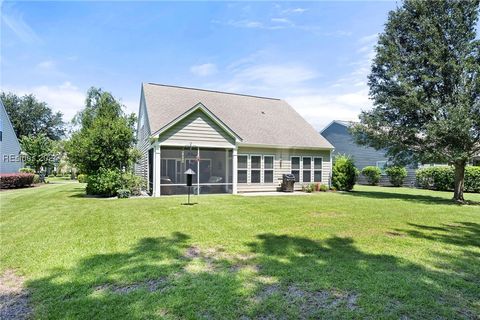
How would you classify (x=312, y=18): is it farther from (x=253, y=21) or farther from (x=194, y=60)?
(x=194, y=60)

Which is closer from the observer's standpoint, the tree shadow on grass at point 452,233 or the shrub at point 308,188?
the tree shadow on grass at point 452,233

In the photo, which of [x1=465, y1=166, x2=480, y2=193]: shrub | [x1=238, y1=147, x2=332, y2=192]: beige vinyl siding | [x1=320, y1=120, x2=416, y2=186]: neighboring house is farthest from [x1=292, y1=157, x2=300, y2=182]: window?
[x1=465, y1=166, x2=480, y2=193]: shrub

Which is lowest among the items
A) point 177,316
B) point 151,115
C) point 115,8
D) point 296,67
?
point 177,316

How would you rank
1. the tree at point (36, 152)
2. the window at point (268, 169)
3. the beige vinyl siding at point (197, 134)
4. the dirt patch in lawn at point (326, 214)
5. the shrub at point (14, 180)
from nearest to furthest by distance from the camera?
the dirt patch in lawn at point (326, 214)
the beige vinyl siding at point (197, 134)
the window at point (268, 169)
the shrub at point (14, 180)
the tree at point (36, 152)

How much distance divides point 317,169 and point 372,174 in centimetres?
945

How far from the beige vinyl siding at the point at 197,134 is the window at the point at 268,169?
2889mm

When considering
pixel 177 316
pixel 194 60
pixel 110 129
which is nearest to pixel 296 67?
pixel 194 60

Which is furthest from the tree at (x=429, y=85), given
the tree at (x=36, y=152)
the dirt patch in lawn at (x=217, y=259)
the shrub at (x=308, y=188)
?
the tree at (x=36, y=152)

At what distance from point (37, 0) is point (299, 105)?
20.6 m

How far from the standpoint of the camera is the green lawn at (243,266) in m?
3.29

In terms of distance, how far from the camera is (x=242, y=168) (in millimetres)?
17391

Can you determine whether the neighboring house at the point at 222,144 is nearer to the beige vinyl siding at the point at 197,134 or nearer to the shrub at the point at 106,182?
the beige vinyl siding at the point at 197,134

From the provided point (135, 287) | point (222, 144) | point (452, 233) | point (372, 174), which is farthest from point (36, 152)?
point (452, 233)

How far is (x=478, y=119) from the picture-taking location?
13352 millimetres
